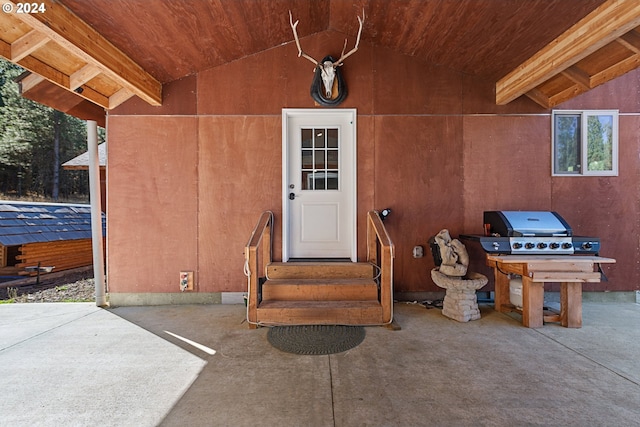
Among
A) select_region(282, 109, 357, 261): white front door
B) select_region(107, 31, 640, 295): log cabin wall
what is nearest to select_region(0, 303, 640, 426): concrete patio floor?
select_region(107, 31, 640, 295): log cabin wall

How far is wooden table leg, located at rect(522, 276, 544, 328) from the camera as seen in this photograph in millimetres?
3002

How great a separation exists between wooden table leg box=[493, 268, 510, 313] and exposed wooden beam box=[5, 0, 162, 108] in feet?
16.1

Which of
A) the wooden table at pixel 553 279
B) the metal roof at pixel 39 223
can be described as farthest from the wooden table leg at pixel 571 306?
the metal roof at pixel 39 223

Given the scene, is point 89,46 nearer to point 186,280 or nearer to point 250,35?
point 250,35

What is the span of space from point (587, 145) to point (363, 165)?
3.08m

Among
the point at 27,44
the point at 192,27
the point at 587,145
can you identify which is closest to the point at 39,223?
the point at 27,44

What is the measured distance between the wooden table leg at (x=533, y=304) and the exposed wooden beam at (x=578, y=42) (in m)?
2.23

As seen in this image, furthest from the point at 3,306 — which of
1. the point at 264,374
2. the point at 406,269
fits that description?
the point at 406,269

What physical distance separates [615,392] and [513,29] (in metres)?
3.27

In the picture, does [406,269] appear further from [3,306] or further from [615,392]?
[3,306]

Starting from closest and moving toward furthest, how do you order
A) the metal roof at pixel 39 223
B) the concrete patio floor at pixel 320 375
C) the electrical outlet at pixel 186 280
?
1. the concrete patio floor at pixel 320 375
2. the electrical outlet at pixel 186 280
3. the metal roof at pixel 39 223

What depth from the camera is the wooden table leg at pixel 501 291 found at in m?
3.49

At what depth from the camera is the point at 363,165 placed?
3822 millimetres

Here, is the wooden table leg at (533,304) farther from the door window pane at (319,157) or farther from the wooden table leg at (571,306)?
the door window pane at (319,157)
